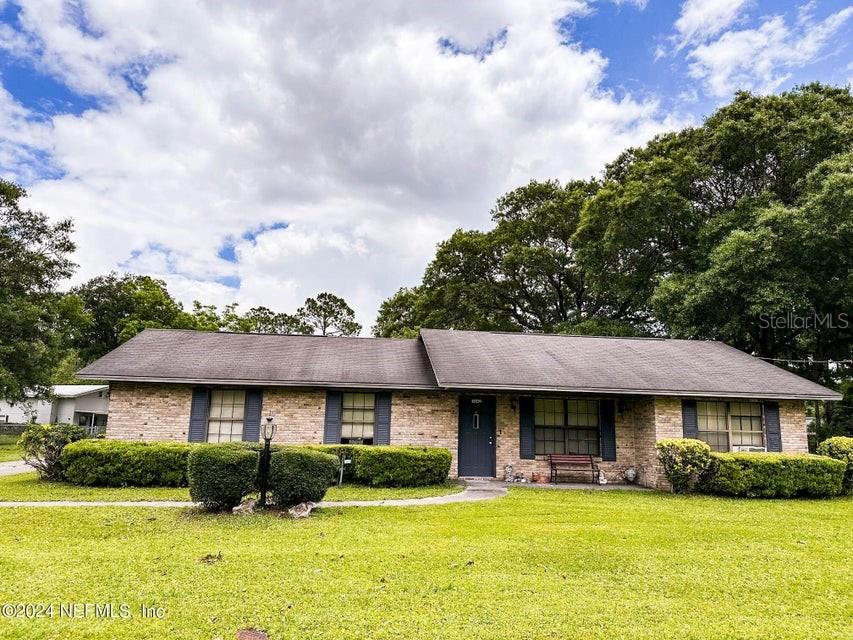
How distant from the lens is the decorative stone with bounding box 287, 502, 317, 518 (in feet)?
27.0

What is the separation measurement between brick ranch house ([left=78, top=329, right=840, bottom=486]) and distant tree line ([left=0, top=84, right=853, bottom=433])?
228 inches

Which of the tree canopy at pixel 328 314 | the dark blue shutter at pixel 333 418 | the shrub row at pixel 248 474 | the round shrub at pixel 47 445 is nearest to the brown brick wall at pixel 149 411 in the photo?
the round shrub at pixel 47 445

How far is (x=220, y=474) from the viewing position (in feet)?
27.0

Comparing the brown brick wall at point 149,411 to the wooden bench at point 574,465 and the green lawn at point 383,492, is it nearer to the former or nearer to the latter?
the green lawn at point 383,492

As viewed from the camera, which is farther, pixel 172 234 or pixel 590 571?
pixel 172 234

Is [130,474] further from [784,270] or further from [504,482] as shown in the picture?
[784,270]

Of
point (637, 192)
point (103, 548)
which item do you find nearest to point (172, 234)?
point (103, 548)

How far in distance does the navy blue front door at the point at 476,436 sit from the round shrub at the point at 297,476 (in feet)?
19.7

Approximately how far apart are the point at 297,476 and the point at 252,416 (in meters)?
5.47

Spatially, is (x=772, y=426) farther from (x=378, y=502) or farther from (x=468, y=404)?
(x=378, y=502)

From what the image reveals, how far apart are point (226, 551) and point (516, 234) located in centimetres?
2592

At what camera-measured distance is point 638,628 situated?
4.23 meters

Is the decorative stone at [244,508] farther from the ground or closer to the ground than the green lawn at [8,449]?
farther from the ground

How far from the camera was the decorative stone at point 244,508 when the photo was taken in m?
8.31
